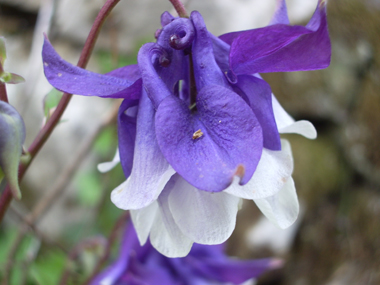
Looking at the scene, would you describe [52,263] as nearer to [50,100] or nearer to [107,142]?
[107,142]

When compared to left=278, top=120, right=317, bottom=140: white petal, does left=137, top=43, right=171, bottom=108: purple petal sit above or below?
above

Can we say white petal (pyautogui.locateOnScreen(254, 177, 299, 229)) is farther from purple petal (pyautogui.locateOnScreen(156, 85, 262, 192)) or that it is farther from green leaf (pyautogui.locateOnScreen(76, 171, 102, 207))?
green leaf (pyautogui.locateOnScreen(76, 171, 102, 207))

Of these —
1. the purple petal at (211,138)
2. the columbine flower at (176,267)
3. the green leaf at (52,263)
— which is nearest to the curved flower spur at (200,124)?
the purple petal at (211,138)

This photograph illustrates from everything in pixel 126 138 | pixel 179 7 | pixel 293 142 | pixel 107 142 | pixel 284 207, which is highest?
pixel 179 7

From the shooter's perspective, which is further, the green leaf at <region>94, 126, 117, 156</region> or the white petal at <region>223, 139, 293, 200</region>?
the green leaf at <region>94, 126, 117, 156</region>

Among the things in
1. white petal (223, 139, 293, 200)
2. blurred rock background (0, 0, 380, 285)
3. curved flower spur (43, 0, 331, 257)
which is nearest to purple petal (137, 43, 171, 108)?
curved flower spur (43, 0, 331, 257)

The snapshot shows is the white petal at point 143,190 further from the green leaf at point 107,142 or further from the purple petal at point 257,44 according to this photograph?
the green leaf at point 107,142

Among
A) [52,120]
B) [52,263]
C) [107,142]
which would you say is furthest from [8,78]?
[107,142]
